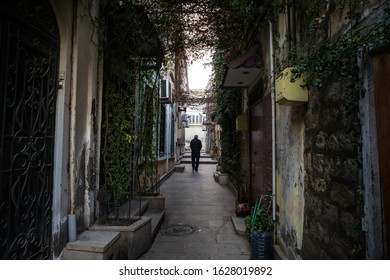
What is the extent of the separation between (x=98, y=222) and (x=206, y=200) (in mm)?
4268

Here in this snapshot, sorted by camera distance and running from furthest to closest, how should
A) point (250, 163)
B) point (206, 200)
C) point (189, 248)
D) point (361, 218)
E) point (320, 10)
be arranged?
1. point (206, 200)
2. point (250, 163)
3. point (189, 248)
4. point (320, 10)
5. point (361, 218)

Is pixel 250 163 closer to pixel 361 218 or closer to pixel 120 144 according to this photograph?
pixel 120 144

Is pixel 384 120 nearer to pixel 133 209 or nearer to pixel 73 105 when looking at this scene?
pixel 73 105

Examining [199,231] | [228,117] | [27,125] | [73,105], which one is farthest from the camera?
[228,117]

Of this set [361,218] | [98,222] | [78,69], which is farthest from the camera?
[98,222]

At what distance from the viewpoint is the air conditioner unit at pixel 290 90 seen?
113 inches

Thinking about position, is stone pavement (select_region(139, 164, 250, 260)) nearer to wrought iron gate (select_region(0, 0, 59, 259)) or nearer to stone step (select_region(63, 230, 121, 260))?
stone step (select_region(63, 230, 121, 260))

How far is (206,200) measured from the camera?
7.99 meters

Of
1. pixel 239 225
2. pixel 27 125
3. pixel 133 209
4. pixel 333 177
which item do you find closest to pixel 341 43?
pixel 333 177

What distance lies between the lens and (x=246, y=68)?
532 centimetres

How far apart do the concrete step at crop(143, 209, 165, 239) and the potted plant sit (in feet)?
5.94

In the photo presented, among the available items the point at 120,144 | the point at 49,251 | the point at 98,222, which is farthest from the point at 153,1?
the point at 49,251

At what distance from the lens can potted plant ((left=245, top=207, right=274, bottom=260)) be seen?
3.82 metres

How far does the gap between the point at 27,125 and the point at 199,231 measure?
142 inches
